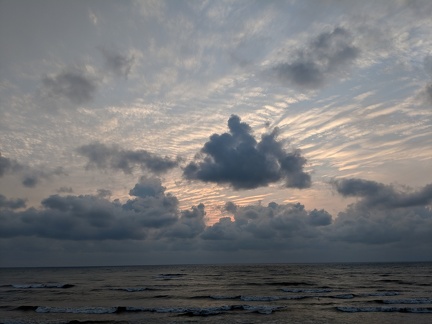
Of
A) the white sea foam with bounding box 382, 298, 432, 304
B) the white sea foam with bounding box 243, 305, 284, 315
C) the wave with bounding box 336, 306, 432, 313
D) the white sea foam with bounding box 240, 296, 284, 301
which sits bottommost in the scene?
the wave with bounding box 336, 306, 432, 313

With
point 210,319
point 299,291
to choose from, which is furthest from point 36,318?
point 299,291

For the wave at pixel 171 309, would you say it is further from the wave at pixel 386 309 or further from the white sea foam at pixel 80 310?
the wave at pixel 386 309

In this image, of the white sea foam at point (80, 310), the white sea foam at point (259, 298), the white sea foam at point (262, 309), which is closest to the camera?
the white sea foam at point (262, 309)

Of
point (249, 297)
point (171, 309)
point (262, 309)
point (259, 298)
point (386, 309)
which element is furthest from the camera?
point (249, 297)

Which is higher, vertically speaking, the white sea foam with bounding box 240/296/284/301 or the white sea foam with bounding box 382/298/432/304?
the white sea foam with bounding box 240/296/284/301

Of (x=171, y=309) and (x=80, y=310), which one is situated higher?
(x=80, y=310)

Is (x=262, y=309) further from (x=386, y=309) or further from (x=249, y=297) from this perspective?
(x=386, y=309)

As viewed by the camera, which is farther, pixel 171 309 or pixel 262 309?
pixel 171 309

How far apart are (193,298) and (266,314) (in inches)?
699

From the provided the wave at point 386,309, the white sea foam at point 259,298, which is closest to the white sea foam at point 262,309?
the white sea foam at point 259,298

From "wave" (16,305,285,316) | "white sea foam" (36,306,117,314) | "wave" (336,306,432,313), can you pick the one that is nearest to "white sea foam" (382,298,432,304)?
"wave" (336,306,432,313)

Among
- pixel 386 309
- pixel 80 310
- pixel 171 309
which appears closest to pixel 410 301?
pixel 386 309

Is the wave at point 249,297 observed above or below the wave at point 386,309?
above

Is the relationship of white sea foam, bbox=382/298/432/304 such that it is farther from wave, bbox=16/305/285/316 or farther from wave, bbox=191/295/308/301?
wave, bbox=16/305/285/316
